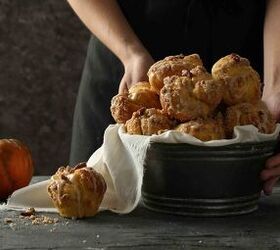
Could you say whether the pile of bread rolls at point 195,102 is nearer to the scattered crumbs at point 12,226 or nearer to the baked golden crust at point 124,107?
the baked golden crust at point 124,107

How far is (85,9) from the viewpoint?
1.64 meters

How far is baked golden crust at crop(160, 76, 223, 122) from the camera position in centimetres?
102

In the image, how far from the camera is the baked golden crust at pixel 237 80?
3.42 ft

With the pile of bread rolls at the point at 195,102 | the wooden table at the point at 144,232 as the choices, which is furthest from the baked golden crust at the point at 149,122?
the wooden table at the point at 144,232

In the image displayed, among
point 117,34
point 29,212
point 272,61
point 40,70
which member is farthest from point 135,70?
point 40,70

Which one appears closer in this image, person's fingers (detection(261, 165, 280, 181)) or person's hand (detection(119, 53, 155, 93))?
person's fingers (detection(261, 165, 280, 181))

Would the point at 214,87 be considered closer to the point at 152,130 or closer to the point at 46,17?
the point at 152,130

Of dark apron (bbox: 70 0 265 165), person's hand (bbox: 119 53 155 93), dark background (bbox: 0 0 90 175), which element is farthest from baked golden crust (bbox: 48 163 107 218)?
dark background (bbox: 0 0 90 175)

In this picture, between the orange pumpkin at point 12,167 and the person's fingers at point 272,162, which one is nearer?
the person's fingers at point 272,162

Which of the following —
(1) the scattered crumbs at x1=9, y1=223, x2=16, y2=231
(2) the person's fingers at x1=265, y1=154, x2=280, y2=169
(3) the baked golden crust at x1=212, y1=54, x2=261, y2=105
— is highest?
(3) the baked golden crust at x1=212, y1=54, x2=261, y2=105

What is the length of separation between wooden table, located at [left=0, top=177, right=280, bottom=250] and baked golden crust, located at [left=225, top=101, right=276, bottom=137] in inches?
5.2

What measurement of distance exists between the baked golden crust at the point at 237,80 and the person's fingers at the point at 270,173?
111mm

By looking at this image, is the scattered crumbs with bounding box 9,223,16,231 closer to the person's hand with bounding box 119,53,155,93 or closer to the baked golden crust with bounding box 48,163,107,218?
the baked golden crust with bounding box 48,163,107,218

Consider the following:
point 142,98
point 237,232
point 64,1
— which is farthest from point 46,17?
point 237,232
